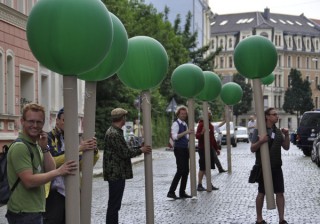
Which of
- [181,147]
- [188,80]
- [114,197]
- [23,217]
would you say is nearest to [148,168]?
[114,197]

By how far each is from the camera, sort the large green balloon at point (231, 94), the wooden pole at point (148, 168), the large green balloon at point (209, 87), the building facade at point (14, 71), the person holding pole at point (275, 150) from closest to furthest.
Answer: the wooden pole at point (148, 168)
the person holding pole at point (275, 150)
the large green balloon at point (209, 87)
the large green balloon at point (231, 94)
the building facade at point (14, 71)

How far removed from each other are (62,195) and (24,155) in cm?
147

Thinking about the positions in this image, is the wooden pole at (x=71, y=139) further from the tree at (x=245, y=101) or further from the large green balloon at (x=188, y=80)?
the tree at (x=245, y=101)

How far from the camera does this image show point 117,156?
383 inches

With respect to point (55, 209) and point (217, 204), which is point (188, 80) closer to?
point (217, 204)

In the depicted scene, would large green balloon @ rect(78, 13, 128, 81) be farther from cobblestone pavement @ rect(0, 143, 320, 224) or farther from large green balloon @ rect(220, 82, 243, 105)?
large green balloon @ rect(220, 82, 243, 105)

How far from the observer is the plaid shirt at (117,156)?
9641mm

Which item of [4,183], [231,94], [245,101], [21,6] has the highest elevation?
[245,101]

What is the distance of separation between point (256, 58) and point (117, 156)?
252cm

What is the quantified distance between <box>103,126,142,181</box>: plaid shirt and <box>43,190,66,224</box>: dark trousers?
Answer: 2.62 m

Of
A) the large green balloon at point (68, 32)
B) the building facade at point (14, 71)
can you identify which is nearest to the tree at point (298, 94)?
the building facade at point (14, 71)

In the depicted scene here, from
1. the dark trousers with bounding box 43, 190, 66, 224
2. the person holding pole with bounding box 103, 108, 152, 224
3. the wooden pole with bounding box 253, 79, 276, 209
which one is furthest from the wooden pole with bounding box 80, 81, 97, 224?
the wooden pole with bounding box 253, 79, 276, 209

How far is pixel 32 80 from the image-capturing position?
92.8 feet

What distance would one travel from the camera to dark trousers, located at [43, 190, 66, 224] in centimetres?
693
